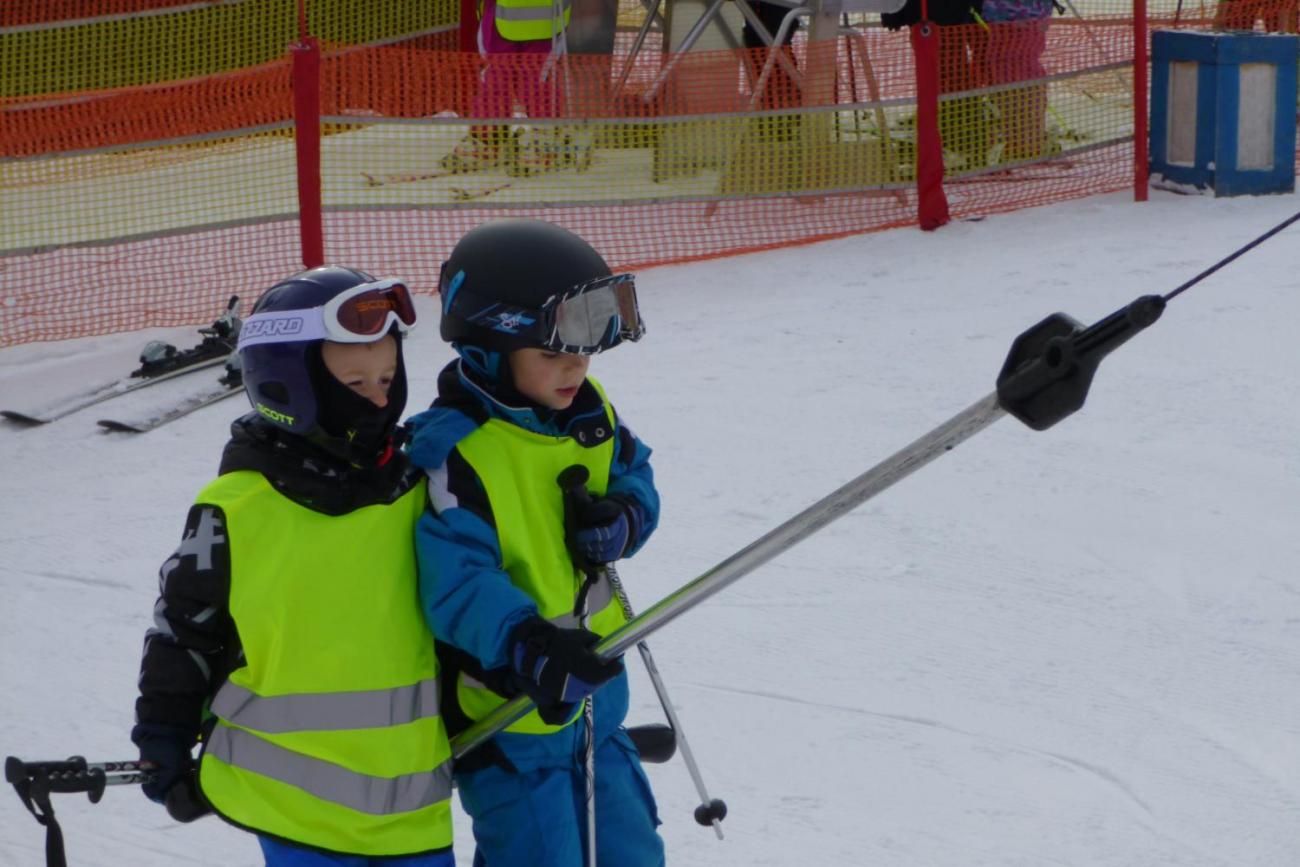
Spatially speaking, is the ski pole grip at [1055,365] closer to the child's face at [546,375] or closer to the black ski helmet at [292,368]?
the child's face at [546,375]

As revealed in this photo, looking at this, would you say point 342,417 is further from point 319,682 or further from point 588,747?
A: point 588,747

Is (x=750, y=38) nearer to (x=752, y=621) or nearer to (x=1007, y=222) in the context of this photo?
(x=1007, y=222)

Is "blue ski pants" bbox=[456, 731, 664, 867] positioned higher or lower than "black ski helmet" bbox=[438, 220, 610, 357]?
lower

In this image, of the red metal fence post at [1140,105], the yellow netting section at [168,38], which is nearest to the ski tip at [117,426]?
the red metal fence post at [1140,105]

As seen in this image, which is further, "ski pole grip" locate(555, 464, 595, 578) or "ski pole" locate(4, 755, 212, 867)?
"ski pole grip" locate(555, 464, 595, 578)

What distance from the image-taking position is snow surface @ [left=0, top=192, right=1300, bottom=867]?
4.06m

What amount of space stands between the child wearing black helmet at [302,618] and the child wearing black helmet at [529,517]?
4.4 inches

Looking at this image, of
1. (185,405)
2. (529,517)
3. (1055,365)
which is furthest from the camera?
(185,405)

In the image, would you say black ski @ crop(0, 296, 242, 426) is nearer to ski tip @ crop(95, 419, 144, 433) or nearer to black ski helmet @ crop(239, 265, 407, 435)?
ski tip @ crop(95, 419, 144, 433)

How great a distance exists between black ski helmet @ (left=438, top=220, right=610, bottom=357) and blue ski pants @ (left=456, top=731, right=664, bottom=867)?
71 cm

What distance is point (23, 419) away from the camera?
6.89 meters

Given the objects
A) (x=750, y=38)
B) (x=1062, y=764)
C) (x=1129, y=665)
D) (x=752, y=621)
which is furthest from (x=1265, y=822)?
(x=750, y=38)

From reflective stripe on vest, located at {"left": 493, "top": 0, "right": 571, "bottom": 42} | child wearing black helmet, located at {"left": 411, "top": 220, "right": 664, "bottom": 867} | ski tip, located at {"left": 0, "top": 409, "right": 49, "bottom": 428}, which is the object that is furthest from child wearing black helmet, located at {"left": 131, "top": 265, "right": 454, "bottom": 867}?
reflective stripe on vest, located at {"left": 493, "top": 0, "right": 571, "bottom": 42}

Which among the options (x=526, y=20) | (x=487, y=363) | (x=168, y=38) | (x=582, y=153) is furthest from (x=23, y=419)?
(x=168, y=38)
